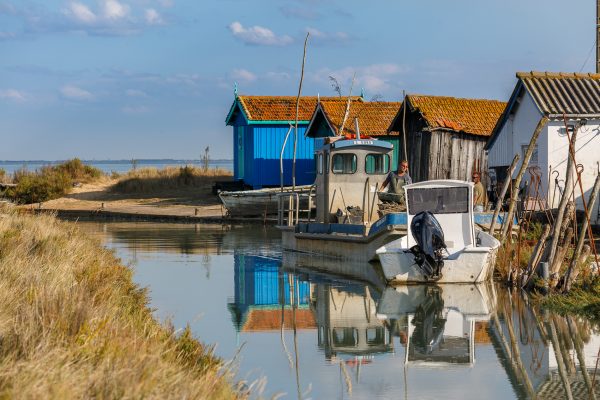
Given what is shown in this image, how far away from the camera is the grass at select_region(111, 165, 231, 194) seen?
55.4 meters

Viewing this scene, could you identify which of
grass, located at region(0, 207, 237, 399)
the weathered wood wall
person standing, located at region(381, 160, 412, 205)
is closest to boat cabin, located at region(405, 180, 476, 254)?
person standing, located at region(381, 160, 412, 205)

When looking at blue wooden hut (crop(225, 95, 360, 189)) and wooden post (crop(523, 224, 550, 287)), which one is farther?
blue wooden hut (crop(225, 95, 360, 189))

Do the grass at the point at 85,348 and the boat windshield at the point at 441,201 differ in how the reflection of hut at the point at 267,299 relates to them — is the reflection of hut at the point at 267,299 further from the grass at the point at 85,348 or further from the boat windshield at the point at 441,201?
the grass at the point at 85,348

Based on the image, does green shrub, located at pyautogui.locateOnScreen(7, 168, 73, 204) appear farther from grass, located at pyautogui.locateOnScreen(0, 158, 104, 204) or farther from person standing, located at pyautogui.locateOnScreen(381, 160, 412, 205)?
person standing, located at pyautogui.locateOnScreen(381, 160, 412, 205)

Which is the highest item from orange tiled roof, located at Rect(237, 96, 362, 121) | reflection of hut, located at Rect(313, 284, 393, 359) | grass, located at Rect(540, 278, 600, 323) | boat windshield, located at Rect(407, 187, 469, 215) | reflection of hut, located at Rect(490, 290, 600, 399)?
orange tiled roof, located at Rect(237, 96, 362, 121)

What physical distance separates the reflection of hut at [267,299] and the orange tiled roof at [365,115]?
52.5 feet

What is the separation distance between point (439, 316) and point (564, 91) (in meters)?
14.7

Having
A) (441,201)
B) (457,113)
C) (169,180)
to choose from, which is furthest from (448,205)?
(169,180)

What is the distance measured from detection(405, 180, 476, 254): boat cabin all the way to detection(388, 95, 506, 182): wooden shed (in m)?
15.1

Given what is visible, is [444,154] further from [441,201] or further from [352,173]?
[441,201]

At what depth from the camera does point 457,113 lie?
36.9m

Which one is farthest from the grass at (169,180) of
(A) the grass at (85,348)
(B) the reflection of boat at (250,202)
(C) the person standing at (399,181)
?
(A) the grass at (85,348)

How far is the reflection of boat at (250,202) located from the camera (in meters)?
39.8

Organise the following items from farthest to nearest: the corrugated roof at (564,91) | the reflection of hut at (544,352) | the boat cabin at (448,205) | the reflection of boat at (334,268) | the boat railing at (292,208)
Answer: the corrugated roof at (564,91)
the boat railing at (292,208)
the reflection of boat at (334,268)
the boat cabin at (448,205)
the reflection of hut at (544,352)
